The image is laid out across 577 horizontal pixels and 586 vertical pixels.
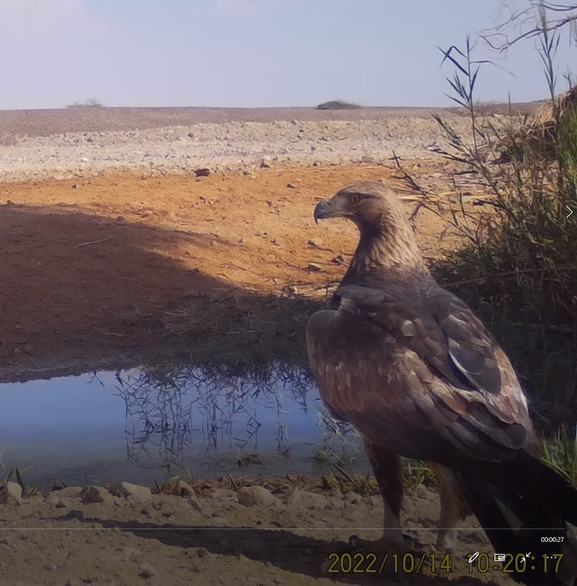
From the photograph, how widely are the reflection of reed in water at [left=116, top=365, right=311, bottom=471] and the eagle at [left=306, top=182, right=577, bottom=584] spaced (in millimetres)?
2138

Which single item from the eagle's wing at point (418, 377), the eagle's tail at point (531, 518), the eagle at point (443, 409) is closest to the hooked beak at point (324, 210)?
the eagle at point (443, 409)

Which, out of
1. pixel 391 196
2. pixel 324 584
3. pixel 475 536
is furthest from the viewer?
pixel 391 196

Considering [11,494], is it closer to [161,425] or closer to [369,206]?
[161,425]

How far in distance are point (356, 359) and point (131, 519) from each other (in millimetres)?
1360

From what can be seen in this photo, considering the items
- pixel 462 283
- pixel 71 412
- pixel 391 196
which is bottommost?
pixel 71 412

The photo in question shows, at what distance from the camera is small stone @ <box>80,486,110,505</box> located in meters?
5.06

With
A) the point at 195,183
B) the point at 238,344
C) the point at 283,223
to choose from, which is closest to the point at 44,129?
the point at 195,183

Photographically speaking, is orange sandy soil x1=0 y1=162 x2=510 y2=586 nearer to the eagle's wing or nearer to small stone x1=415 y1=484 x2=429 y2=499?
small stone x1=415 y1=484 x2=429 y2=499

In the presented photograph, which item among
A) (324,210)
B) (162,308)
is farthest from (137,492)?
(162,308)

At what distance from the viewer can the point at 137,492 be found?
16.9ft

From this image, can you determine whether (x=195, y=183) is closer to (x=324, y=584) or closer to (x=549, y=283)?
(x=549, y=283)

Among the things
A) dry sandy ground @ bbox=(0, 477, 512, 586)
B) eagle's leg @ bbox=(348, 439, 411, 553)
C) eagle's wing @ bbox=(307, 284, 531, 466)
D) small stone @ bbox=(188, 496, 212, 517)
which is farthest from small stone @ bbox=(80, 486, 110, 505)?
eagle's leg @ bbox=(348, 439, 411, 553)

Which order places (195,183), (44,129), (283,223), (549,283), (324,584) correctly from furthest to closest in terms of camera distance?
(44,129), (195,183), (283,223), (549,283), (324,584)

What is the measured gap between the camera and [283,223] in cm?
1243
